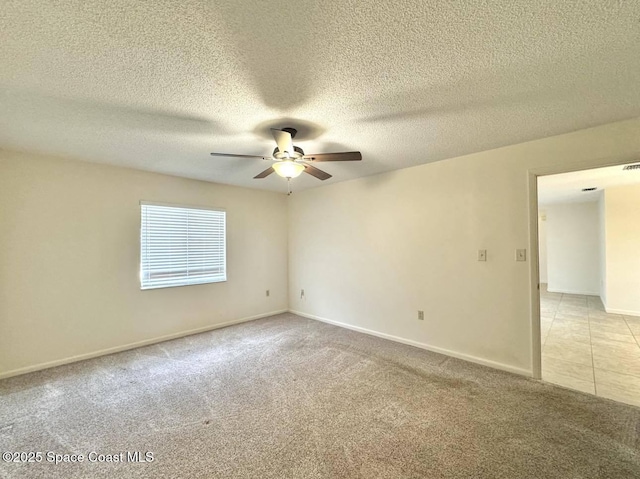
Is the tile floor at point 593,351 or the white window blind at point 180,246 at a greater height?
the white window blind at point 180,246

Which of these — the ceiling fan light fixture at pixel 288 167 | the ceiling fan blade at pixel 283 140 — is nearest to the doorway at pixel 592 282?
the ceiling fan light fixture at pixel 288 167

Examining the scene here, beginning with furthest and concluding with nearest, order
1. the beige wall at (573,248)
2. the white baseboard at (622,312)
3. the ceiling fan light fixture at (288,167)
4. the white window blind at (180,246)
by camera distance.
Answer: the beige wall at (573,248) → the white baseboard at (622,312) → the white window blind at (180,246) → the ceiling fan light fixture at (288,167)

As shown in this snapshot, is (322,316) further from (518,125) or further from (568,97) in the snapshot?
(568,97)

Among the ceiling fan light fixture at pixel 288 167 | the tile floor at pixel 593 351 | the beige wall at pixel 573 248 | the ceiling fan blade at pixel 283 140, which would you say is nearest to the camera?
the ceiling fan blade at pixel 283 140

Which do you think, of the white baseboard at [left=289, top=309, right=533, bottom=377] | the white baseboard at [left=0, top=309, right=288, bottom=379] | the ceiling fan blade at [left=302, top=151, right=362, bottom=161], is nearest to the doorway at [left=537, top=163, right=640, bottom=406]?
the white baseboard at [left=289, top=309, right=533, bottom=377]

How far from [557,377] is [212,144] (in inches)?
167

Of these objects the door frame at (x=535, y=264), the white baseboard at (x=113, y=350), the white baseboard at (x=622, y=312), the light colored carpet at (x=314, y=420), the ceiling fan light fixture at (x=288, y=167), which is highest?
the ceiling fan light fixture at (x=288, y=167)

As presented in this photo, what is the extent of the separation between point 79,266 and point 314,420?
3.28m

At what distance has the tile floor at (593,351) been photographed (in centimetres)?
250

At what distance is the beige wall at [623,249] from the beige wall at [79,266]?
7.24 m

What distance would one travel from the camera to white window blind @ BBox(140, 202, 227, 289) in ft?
12.2

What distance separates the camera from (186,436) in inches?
74.4

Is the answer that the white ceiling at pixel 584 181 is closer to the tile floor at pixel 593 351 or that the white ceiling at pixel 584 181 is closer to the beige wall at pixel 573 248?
the beige wall at pixel 573 248

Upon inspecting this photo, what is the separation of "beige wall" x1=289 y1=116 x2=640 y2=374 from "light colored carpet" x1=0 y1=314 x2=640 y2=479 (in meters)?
0.49
